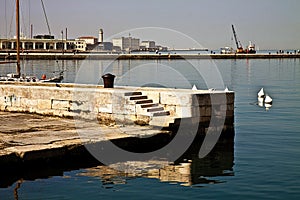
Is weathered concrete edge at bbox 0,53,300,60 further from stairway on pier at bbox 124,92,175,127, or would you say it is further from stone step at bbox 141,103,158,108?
stone step at bbox 141,103,158,108

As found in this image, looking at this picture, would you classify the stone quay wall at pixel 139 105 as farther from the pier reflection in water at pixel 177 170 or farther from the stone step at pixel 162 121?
the pier reflection in water at pixel 177 170

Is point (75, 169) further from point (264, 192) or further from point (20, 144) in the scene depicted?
point (264, 192)

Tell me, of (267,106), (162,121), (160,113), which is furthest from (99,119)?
(267,106)

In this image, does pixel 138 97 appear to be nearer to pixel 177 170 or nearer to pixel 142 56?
pixel 177 170

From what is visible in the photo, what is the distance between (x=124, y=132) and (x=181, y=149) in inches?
66.5

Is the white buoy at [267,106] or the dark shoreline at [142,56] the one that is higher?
the dark shoreline at [142,56]

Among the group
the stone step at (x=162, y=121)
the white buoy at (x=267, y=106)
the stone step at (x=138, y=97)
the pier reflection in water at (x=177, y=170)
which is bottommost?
the pier reflection in water at (x=177, y=170)

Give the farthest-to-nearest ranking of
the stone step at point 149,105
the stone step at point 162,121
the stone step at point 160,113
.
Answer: the stone step at point 149,105
the stone step at point 160,113
the stone step at point 162,121

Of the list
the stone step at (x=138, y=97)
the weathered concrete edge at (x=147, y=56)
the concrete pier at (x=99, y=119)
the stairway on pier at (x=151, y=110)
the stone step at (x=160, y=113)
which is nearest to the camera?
the concrete pier at (x=99, y=119)

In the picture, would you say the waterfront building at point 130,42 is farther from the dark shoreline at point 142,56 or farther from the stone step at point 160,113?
the dark shoreline at point 142,56

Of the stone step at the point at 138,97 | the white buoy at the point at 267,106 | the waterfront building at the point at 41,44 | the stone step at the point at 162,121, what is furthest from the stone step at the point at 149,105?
the waterfront building at the point at 41,44

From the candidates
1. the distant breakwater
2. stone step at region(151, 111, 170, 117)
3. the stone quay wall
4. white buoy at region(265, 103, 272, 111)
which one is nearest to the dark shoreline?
the distant breakwater

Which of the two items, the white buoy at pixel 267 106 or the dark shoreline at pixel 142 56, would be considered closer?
the white buoy at pixel 267 106

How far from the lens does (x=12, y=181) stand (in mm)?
10516
